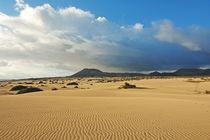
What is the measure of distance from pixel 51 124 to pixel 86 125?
1.51 metres

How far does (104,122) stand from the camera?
716cm

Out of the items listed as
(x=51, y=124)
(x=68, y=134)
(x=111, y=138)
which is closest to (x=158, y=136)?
(x=111, y=138)

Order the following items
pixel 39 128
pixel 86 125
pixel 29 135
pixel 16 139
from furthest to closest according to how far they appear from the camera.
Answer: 1. pixel 86 125
2. pixel 39 128
3. pixel 29 135
4. pixel 16 139

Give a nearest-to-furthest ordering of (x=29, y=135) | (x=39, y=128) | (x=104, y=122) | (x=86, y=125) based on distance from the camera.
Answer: (x=29, y=135) < (x=39, y=128) < (x=86, y=125) < (x=104, y=122)

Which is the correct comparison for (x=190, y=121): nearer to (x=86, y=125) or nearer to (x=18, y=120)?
(x=86, y=125)

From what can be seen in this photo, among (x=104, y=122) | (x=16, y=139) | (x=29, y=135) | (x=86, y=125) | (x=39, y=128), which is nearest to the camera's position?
(x=16, y=139)

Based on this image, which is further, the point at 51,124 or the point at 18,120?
the point at 18,120

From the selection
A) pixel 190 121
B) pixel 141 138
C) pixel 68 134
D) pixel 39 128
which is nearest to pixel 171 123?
pixel 190 121

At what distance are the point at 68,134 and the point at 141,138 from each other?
2547 mm

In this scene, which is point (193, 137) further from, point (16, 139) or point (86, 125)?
point (16, 139)

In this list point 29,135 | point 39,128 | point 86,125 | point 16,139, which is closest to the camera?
point 16,139

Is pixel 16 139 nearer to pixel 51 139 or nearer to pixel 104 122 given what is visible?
pixel 51 139

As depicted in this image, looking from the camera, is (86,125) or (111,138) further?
(86,125)

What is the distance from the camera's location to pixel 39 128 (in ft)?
20.2
